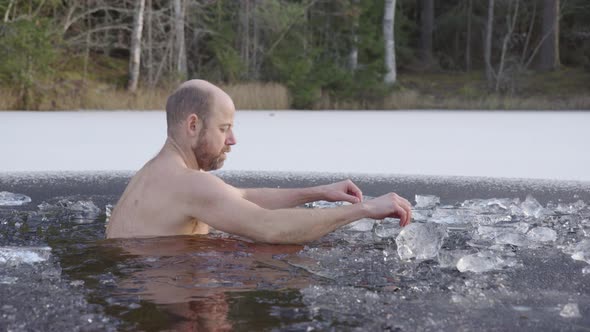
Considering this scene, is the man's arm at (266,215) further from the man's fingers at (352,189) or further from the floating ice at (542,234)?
the floating ice at (542,234)

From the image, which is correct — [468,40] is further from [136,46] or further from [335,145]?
[335,145]


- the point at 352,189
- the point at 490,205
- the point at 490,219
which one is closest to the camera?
the point at 352,189

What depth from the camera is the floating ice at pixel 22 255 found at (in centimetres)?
300

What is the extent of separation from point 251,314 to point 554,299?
97 centimetres

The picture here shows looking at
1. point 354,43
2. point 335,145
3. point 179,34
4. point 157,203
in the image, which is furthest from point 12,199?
point 354,43

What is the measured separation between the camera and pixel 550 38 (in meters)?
26.7

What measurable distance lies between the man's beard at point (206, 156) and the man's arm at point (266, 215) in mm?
179

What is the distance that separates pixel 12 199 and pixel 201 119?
1.90 metres

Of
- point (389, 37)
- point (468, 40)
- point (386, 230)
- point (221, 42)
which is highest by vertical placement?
point (468, 40)

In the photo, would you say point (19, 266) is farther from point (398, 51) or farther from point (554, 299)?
point (398, 51)

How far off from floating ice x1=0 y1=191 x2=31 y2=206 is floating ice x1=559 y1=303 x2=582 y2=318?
10.7 feet

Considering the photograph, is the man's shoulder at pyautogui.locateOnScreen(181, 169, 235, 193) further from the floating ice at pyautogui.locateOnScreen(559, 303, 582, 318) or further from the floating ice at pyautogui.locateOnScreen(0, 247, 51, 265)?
the floating ice at pyautogui.locateOnScreen(559, 303, 582, 318)

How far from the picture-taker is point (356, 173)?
258 inches

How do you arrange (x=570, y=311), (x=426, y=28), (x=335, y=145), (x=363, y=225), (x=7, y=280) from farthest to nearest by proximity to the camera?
1. (x=426, y=28)
2. (x=335, y=145)
3. (x=363, y=225)
4. (x=7, y=280)
5. (x=570, y=311)
